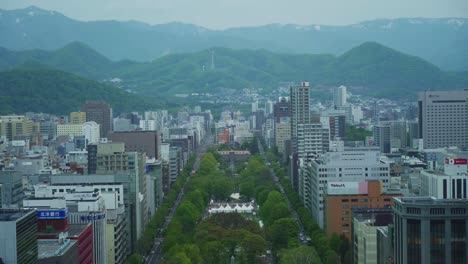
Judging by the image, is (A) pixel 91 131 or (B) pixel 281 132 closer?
(A) pixel 91 131

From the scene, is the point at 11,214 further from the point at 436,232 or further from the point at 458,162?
the point at 458,162

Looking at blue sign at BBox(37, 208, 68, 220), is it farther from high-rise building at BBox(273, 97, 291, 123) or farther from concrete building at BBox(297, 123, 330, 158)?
high-rise building at BBox(273, 97, 291, 123)

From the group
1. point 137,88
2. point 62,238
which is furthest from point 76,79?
point 62,238

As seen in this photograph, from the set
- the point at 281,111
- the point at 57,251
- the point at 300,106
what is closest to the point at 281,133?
the point at 281,111

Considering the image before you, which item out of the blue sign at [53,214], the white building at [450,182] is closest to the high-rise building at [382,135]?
the white building at [450,182]

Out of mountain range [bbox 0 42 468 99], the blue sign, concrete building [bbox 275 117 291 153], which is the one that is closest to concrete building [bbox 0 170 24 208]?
the blue sign

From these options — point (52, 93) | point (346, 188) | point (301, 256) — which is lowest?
point (301, 256)

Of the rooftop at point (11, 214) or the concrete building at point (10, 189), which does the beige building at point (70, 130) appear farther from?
the rooftop at point (11, 214)
